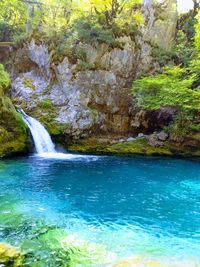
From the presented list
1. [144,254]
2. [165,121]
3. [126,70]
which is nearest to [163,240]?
[144,254]

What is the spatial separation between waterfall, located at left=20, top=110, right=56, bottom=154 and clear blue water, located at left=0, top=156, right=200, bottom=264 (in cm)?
202

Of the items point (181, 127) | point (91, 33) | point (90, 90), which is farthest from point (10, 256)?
point (91, 33)

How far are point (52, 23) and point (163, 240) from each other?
20.5m

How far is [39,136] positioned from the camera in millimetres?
18625

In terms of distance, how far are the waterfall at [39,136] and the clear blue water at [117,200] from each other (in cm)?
202

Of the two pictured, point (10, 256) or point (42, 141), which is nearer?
point (10, 256)

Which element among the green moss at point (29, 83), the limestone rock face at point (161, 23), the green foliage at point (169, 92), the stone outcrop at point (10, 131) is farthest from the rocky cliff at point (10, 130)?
the limestone rock face at point (161, 23)

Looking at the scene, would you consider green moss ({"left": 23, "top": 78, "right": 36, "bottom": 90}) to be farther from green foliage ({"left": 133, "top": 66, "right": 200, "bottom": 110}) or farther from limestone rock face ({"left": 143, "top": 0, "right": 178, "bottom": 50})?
limestone rock face ({"left": 143, "top": 0, "right": 178, "bottom": 50})

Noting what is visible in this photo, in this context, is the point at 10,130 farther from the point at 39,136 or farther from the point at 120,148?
the point at 120,148

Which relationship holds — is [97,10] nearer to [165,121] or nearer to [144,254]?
[165,121]

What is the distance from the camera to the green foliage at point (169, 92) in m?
18.4

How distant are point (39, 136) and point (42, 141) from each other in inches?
14.1

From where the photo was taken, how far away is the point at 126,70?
22156mm

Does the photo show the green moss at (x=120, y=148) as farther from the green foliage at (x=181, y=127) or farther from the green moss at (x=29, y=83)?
the green moss at (x=29, y=83)
